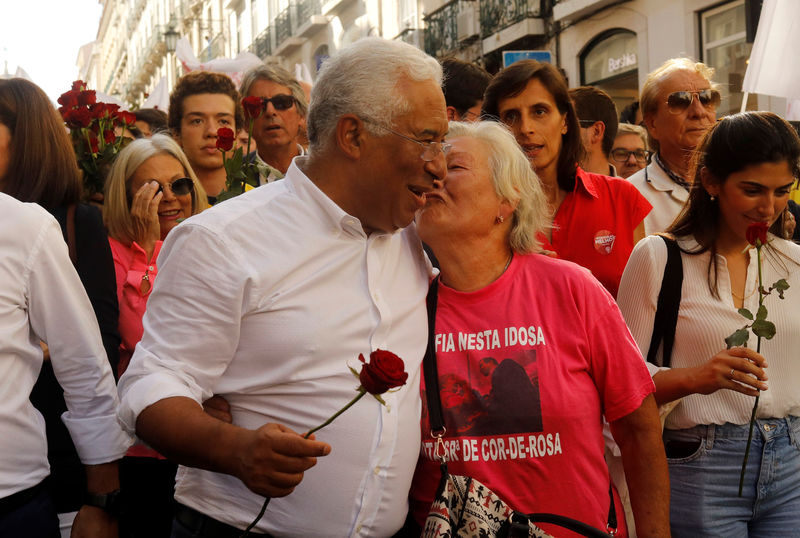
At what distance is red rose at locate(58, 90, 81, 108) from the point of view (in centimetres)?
425

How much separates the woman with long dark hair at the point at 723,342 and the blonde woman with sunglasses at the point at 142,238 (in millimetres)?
1860

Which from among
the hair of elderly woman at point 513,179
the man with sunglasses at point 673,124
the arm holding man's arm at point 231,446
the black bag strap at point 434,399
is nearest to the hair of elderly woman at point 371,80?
the hair of elderly woman at point 513,179

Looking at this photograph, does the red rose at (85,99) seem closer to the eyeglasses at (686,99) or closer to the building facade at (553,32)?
the building facade at (553,32)

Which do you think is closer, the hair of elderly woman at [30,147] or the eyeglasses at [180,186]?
the hair of elderly woman at [30,147]

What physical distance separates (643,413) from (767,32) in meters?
2.91

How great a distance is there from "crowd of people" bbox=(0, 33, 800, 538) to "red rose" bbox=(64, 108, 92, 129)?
2.50ft

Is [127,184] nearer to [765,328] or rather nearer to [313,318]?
[313,318]

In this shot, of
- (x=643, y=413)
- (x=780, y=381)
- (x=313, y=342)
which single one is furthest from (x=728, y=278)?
(x=313, y=342)

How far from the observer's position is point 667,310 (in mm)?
3162

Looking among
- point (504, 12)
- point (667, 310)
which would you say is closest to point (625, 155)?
point (667, 310)

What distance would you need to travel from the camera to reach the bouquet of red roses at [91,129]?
4199 millimetres

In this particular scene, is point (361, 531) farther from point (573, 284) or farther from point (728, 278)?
point (728, 278)

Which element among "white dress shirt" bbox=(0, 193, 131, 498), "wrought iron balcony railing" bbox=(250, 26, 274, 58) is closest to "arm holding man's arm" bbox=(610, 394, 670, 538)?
"white dress shirt" bbox=(0, 193, 131, 498)

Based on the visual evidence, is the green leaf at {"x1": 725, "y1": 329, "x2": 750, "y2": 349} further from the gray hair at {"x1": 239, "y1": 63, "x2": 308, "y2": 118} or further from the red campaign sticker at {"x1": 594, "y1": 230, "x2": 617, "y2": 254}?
the gray hair at {"x1": 239, "y1": 63, "x2": 308, "y2": 118}
